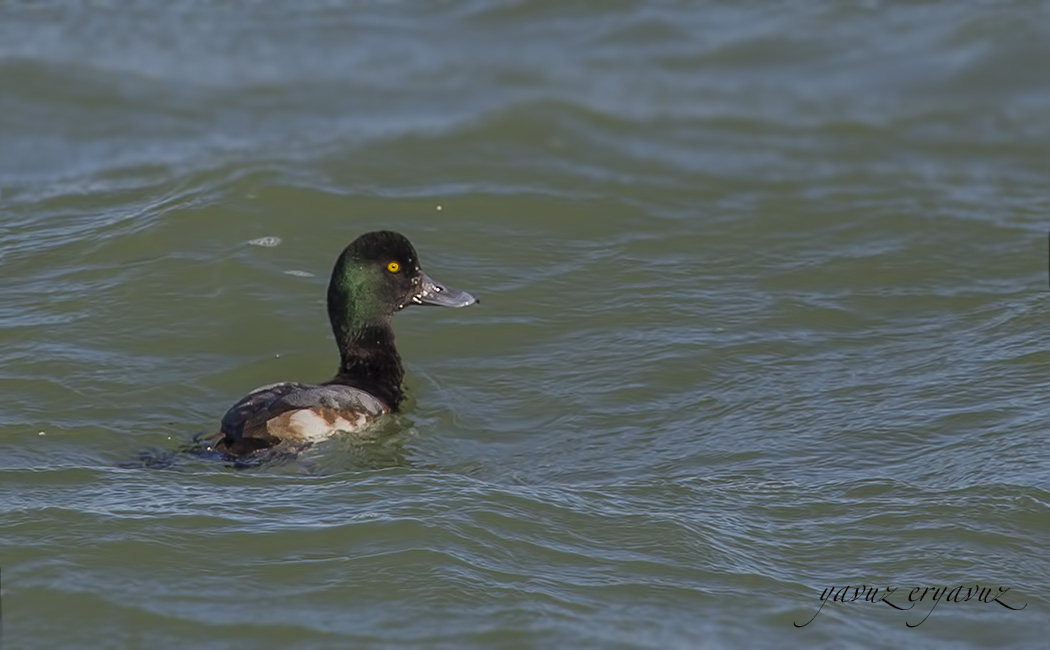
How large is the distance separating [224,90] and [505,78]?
2385 mm

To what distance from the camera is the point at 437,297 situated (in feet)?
28.9

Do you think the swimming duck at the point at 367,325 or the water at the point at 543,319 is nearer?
the water at the point at 543,319

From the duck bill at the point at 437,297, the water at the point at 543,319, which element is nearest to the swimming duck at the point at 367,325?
the duck bill at the point at 437,297

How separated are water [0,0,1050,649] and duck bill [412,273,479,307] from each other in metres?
0.32

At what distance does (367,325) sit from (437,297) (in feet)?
1.62

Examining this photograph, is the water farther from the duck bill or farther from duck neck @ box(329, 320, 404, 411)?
the duck bill

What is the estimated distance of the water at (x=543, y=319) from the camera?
6.05m

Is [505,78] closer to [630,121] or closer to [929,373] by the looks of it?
[630,121]

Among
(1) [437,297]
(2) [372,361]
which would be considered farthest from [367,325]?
(1) [437,297]

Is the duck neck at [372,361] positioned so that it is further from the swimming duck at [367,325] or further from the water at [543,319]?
the water at [543,319]

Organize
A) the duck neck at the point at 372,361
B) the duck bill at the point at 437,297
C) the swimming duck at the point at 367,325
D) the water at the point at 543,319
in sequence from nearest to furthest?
the water at the point at 543,319 → the swimming duck at the point at 367,325 → the duck neck at the point at 372,361 → the duck bill at the point at 437,297

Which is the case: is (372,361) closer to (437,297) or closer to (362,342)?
(362,342)

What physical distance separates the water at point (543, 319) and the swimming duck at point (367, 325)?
175mm

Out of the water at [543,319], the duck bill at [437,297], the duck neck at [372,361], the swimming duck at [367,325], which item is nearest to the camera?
the water at [543,319]
